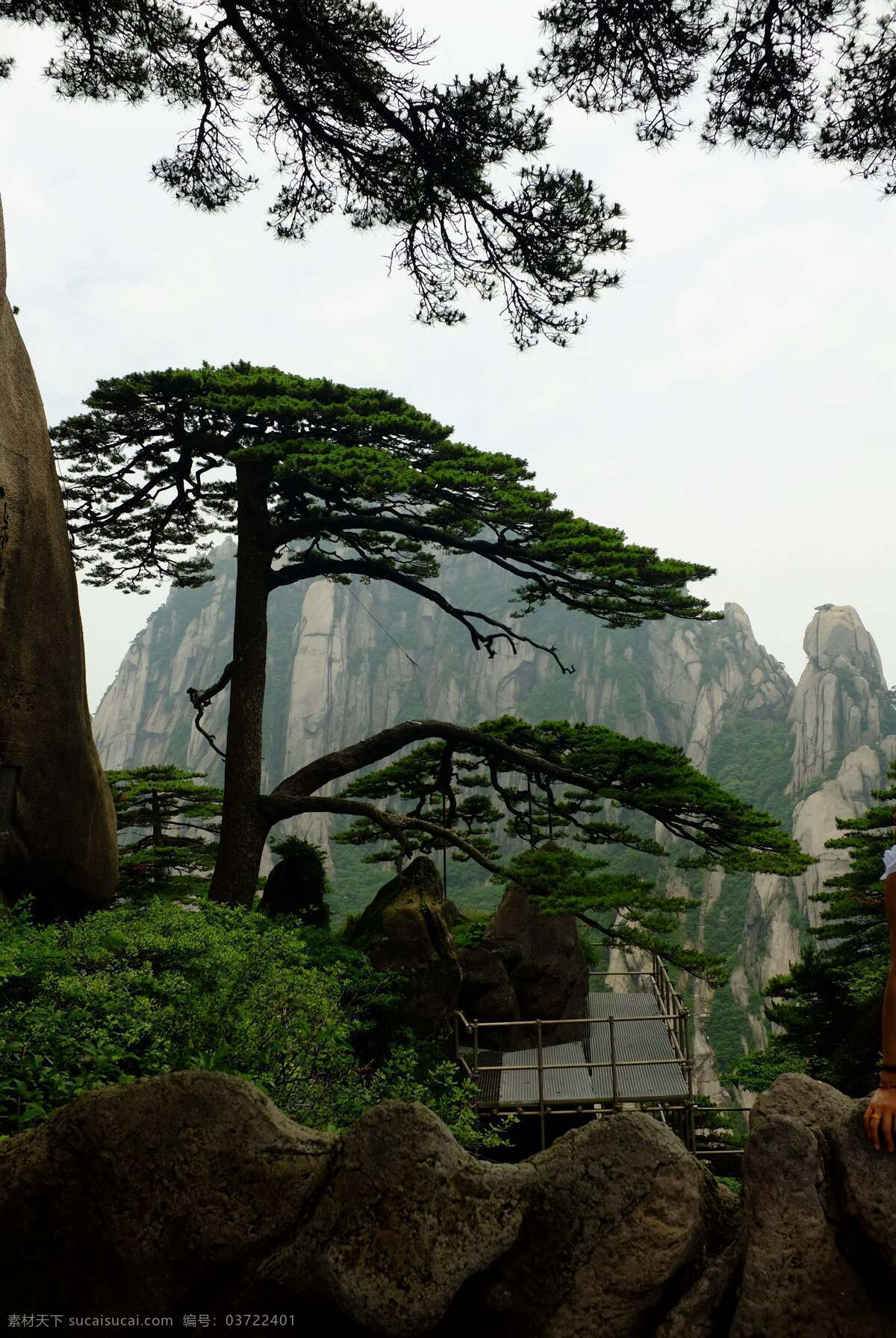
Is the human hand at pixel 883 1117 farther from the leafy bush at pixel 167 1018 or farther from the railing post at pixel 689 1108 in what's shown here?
the railing post at pixel 689 1108

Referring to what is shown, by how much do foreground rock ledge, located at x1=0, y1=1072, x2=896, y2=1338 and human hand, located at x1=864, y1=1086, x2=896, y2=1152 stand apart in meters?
0.09

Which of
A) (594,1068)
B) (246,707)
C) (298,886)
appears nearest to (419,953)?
(298,886)

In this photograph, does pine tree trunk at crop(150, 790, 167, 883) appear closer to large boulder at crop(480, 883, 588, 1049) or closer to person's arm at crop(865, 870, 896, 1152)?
large boulder at crop(480, 883, 588, 1049)

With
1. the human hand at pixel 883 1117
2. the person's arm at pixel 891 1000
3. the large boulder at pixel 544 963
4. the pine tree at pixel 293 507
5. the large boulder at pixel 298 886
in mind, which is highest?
the pine tree at pixel 293 507

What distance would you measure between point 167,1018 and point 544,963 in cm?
976

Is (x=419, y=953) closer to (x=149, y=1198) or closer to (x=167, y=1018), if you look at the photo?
(x=167, y=1018)

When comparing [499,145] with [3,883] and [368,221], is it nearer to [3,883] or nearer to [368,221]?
[368,221]

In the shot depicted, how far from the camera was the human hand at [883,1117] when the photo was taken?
2.74 m

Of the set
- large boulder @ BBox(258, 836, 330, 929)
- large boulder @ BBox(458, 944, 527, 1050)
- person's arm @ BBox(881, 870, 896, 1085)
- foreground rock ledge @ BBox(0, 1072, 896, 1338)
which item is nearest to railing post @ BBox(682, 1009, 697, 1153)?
large boulder @ BBox(458, 944, 527, 1050)

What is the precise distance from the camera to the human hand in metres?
2.74

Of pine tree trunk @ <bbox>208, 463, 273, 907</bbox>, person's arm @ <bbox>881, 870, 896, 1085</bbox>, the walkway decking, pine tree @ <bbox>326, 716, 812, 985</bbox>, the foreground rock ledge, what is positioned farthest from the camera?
pine tree trunk @ <bbox>208, 463, 273, 907</bbox>

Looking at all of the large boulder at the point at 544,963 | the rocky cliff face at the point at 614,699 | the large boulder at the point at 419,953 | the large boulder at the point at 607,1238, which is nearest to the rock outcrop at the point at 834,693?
the rocky cliff face at the point at 614,699

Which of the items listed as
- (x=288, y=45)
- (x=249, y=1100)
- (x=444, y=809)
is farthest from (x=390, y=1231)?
(x=444, y=809)

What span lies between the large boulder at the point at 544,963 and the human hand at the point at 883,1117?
11.3 metres
